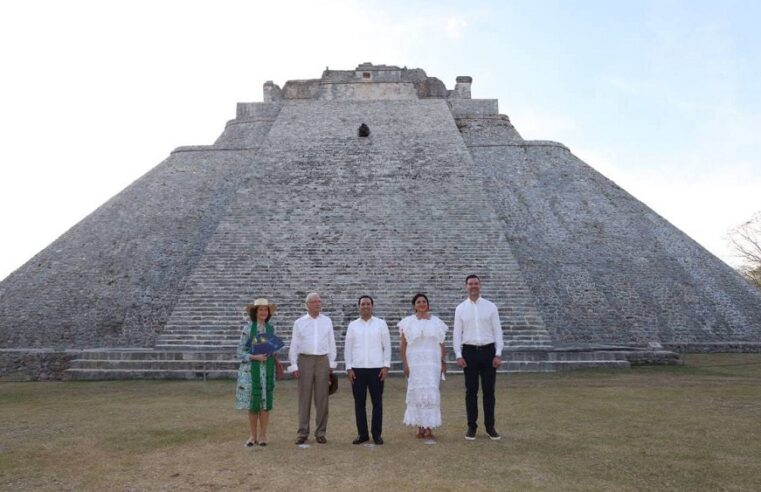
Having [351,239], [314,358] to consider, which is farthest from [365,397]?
[351,239]

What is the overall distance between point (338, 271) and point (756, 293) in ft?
36.0

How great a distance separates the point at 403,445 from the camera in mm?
5191

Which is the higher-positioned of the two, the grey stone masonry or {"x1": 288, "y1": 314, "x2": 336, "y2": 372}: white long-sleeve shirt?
the grey stone masonry

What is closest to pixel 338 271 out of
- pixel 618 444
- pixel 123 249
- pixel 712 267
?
pixel 123 249

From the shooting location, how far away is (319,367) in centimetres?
548

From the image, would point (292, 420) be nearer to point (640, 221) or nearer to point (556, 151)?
point (640, 221)

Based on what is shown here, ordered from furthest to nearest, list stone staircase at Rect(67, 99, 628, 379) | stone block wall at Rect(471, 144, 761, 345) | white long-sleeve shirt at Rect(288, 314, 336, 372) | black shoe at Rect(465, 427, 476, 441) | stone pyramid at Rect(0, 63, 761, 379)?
stone block wall at Rect(471, 144, 761, 345), stone pyramid at Rect(0, 63, 761, 379), stone staircase at Rect(67, 99, 628, 379), white long-sleeve shirt at Rect(288, 314, 336, 372), black shoe at Rect(465, 427, 476, 441)

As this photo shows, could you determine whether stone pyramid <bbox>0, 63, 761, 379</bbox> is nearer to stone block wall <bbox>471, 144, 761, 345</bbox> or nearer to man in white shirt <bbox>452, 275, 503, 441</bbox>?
stone block wall <bbox>471, 144, 761, 345</bbox>

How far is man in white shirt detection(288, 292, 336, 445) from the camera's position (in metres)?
5.39

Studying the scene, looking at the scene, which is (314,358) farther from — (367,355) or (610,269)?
(610,269)

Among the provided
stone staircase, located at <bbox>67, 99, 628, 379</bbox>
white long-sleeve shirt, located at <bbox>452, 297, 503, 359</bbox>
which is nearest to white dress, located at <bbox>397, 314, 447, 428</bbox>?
white long-sleeve shirt, located at <bbox>452, 297, 503, 359</bbox>

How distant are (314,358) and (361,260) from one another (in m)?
7.99

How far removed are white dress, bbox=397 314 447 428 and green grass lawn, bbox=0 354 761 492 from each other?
25 cm

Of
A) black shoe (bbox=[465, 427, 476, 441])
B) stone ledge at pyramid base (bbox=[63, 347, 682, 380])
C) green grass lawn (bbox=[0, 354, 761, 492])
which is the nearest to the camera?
green grass lawn (bbox=[0, 354, 761, 492])
